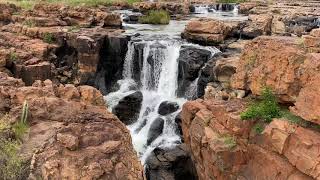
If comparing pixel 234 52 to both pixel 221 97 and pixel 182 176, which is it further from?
pixel 182 176

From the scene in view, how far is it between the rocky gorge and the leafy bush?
78 mm

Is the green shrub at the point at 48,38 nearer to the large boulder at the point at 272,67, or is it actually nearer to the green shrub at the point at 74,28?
the green shrub at the point at 74,28

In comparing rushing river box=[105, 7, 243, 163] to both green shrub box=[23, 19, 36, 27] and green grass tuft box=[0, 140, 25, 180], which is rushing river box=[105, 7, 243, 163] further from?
green grass tuft box=[0, 140, 25, 180]

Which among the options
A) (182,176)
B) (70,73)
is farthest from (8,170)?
(70,73)

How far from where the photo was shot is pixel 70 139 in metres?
8.20

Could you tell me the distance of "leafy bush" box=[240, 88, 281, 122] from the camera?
10808 millimetres

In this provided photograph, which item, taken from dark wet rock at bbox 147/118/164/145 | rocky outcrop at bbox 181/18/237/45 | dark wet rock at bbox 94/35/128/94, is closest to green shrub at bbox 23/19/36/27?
dark wet rock at bbox 94/35/128/94

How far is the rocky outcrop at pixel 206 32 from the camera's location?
21812mm

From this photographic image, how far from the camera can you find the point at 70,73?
67.7 feet

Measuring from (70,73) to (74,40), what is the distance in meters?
1.64

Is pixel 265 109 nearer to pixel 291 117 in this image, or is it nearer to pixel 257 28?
pixel 291 117

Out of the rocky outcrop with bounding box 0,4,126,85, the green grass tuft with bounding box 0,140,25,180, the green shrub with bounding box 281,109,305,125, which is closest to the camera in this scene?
the green grass tuft with bounding box 0,140,25,180

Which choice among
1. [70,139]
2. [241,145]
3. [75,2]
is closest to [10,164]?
[70,139]

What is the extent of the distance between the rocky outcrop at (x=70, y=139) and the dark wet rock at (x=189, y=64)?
9.49 meters
